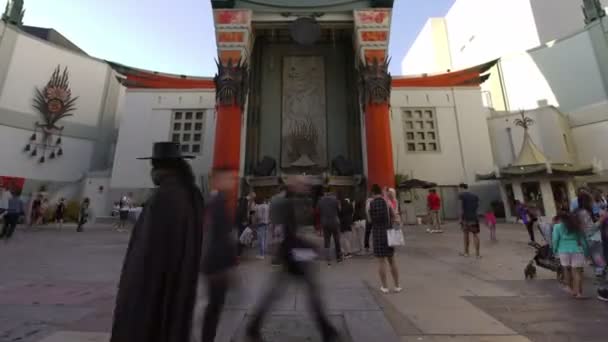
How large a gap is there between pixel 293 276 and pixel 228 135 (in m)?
12.6

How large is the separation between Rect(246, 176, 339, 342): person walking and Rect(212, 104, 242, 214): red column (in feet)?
38.5

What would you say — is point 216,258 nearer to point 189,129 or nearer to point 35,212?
point 35,212

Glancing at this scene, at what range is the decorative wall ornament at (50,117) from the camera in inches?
786

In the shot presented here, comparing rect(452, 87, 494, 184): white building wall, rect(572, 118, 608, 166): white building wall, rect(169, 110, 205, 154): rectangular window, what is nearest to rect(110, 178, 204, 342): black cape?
rect(169, 110, 205, 154): rectangular window

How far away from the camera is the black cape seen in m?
1.45

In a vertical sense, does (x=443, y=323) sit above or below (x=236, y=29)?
below

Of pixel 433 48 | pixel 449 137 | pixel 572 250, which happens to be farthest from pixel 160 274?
pixel 433 48

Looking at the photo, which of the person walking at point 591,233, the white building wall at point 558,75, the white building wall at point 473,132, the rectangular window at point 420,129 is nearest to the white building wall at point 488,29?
the white building wall at point 558,75

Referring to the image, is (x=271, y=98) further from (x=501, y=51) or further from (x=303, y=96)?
(x=501, y=51)

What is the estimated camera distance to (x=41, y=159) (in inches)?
786

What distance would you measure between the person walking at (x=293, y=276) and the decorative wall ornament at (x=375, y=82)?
1304 centimetres

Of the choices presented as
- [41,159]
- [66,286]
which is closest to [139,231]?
[66,286]

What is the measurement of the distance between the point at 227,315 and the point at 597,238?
5.78 metres

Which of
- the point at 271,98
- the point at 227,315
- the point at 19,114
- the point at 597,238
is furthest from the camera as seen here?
the point at 19,114
